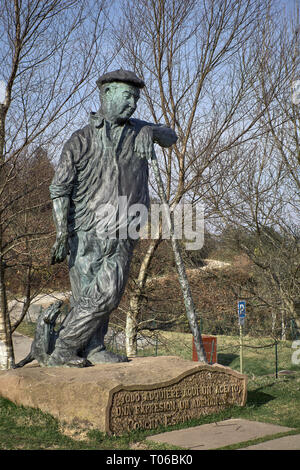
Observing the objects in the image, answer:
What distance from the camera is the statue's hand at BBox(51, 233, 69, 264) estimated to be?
5.94 meters

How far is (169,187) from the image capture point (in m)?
10.1

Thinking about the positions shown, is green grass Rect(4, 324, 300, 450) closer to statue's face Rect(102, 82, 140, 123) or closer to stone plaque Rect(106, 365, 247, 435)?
stone plaque Rect(106, 365, 247, 435)

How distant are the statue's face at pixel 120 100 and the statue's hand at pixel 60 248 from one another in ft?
4.35

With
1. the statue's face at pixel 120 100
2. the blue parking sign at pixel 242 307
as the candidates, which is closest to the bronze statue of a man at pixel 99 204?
the statue's face at pixel 120 100

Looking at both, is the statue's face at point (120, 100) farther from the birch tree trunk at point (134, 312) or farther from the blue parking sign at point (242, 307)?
the blue parking sign at point (242, 307)

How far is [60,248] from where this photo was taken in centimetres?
596

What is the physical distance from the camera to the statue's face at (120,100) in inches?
238

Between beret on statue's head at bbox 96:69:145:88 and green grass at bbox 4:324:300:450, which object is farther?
beret on statue's head at bbox 96:69:145:88

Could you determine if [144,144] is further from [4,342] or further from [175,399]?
[4,342]

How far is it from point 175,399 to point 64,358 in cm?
120

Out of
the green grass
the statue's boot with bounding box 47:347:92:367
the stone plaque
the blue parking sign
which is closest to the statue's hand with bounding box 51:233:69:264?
the statue's boot with bounding box 47:347:92:367

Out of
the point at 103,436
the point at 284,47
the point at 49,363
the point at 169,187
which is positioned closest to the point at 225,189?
the point at 169,187

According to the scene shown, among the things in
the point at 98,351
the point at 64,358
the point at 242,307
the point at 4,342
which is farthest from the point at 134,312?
the point at 64,358

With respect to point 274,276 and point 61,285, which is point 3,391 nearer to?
point 274,276
